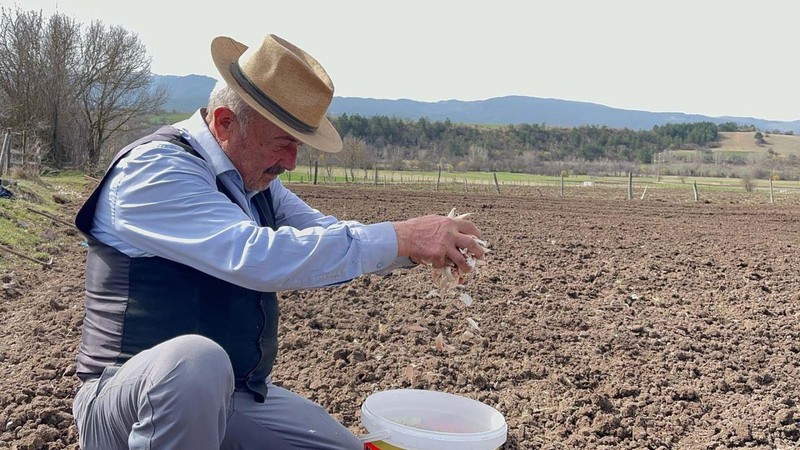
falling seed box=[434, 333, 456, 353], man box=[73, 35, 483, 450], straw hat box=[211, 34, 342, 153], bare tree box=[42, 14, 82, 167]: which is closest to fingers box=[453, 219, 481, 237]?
man box=[73, 35, 483, 450]

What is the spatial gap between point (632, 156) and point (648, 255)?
95.3 meters

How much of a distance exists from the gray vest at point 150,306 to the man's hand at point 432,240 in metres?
0.63

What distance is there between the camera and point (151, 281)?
256cm

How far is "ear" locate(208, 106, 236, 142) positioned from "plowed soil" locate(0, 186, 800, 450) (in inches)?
81.3

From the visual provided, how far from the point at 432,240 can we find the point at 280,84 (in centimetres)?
77

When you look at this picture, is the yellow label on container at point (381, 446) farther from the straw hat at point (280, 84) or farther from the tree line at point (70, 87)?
the tree line at point (70, 87)

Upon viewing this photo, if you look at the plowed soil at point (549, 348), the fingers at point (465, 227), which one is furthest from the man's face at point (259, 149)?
the plowed soil at point (549, 348)

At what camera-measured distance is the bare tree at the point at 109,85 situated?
37.0m

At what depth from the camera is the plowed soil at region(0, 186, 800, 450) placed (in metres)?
4.36

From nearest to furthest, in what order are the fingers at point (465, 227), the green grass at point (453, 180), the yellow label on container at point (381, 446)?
the yellow label on container at point (381, 446) → the fingers at point (465, 227) → the green grass at point (453, 180)

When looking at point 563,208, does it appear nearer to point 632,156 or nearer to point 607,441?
point 607,441

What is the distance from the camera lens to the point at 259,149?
2.76 metres

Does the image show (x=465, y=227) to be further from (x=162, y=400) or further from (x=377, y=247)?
(x=162, y=400)

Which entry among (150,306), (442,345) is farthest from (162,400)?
(442,345)
